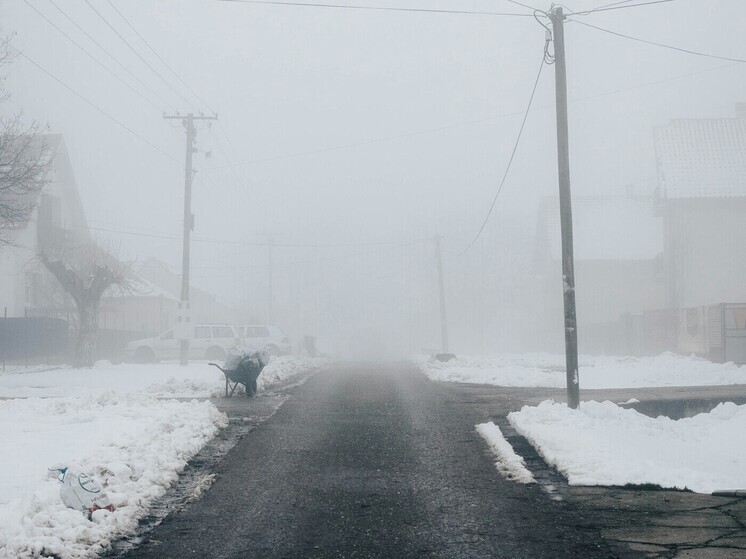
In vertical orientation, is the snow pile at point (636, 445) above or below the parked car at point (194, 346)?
below

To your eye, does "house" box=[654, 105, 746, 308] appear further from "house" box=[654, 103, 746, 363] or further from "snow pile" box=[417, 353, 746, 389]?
"snow pile" box=[417, 353, 746, 389]

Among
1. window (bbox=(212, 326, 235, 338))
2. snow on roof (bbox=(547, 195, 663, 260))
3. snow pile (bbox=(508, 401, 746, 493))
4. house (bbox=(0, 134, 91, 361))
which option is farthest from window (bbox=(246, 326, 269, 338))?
snow pile (bbox=(508, 401, 746, 493))

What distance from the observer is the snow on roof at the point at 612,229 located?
53.6 metres

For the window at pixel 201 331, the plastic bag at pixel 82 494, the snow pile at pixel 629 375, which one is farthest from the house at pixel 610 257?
the plastic bag at pixel 82 494

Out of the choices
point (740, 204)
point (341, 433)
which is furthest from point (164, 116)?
point (740, 204)

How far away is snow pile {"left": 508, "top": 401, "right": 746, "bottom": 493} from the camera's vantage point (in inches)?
332

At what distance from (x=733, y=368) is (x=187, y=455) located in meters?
19.9

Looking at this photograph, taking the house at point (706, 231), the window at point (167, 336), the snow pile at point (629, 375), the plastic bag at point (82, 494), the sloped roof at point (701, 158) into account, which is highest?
the sloped roof at point (701, 158)

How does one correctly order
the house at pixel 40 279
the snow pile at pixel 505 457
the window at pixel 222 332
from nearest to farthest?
the snow pile at pixel 505 457
the house at pixel 40 279
the window at pixel 222 332

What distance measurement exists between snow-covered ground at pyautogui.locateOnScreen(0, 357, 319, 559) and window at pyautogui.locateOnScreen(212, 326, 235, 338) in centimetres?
1958

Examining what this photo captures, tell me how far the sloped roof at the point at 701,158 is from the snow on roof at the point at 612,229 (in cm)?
690

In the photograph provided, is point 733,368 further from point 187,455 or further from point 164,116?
point 164,116

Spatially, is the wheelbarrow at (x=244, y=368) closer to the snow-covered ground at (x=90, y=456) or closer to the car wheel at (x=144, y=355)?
the snow-covered ground at (x=90, y=456)

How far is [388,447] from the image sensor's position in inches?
417
